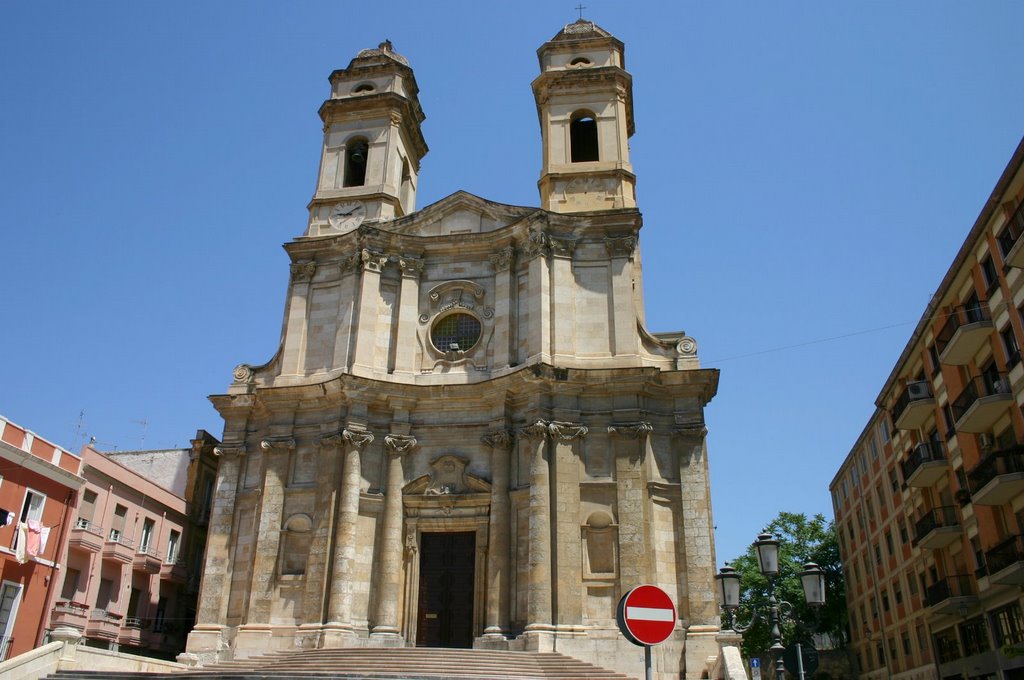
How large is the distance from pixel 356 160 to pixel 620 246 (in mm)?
10918

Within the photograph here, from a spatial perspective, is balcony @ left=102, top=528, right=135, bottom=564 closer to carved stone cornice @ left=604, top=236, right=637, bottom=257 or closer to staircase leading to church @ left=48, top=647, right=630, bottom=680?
staircase leading to church @ left=48, top=647, right=630, bottom=680

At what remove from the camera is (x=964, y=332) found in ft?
75.0

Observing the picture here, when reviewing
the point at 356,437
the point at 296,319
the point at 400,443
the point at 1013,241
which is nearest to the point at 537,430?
the point at 400,443

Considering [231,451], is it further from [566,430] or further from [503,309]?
[566,430]

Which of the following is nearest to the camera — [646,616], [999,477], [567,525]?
[646,616]

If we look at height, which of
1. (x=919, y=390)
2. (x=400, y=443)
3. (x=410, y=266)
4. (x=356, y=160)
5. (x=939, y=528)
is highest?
(x=356, y=160)

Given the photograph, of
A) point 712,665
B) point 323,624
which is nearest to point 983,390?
point 712,665

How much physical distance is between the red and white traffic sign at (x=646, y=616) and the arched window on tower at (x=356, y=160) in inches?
1001

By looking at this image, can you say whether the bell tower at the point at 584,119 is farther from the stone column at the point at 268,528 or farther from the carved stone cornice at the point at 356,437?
the stone column at the point at 268,528

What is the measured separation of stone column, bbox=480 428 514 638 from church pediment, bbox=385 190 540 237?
727 cm

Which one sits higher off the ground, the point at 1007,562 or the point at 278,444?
the point at 278,444

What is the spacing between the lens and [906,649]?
105ft

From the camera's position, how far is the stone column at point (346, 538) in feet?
69.4

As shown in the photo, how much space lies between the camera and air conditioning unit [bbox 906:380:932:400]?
2780 cm
